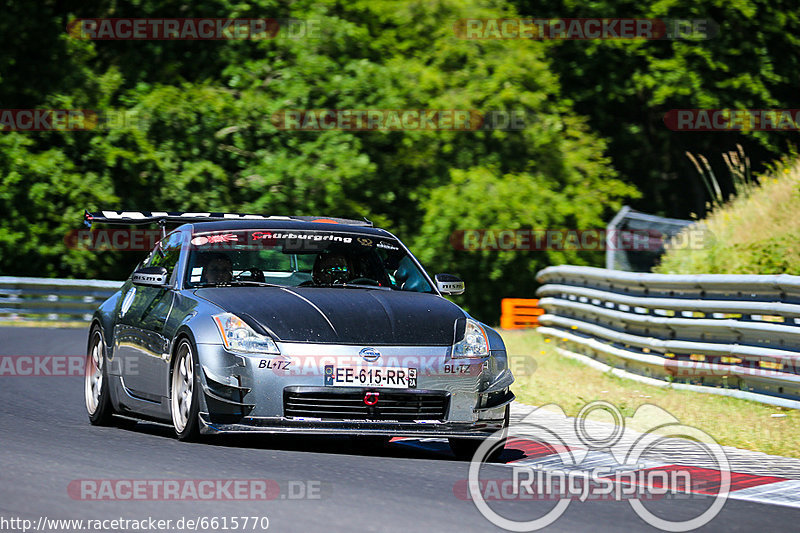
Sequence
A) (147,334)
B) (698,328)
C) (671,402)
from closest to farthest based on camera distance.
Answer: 1. (147,334)
2. (671,402)
3. (698,328)

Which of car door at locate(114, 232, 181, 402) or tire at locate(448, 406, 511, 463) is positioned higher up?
car door at locate(114, 232, 181, 402)

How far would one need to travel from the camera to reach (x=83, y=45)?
3066cm

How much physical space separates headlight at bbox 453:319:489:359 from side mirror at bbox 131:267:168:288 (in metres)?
2.25

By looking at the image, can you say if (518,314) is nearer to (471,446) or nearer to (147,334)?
(147,334)

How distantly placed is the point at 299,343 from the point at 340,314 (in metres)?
0.44

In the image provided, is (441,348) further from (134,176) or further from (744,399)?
(134,176)

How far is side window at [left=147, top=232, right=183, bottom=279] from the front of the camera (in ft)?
33.1

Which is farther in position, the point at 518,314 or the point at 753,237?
the point at 518,314

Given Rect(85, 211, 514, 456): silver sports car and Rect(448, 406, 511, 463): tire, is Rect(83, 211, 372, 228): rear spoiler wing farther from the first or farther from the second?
Rect(448, 406, 511, 463): tire

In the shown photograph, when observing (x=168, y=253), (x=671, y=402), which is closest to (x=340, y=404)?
(x=168, y=253)

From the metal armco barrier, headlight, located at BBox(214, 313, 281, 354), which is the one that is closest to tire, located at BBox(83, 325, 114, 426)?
headlight, located at BBox(214, 313, 281, 354)

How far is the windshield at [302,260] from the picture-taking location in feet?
31.9

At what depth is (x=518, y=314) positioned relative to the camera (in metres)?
27.1

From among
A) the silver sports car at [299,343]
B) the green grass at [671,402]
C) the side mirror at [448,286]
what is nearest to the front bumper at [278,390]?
the silver sports car at [299,343]
